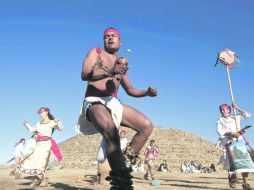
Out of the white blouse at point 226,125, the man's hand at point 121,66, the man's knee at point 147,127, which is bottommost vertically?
the man's knee at point 147,127

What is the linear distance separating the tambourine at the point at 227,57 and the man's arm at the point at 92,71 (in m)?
5.89

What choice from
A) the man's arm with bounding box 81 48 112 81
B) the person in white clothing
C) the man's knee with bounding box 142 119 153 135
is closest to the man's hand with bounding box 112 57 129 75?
the man's arm with bounding box 81 48 112 81

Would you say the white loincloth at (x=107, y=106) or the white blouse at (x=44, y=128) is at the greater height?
the white blouse at (x=44, y=128)

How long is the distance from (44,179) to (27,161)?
795 millimetres

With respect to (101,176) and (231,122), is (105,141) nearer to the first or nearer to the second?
(101,176)

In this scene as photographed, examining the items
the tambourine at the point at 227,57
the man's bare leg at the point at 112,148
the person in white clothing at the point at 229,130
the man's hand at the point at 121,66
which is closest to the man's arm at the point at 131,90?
the man's hand at the point at 121,66

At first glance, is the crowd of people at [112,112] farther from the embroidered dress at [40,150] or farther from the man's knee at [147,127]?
the embroidered dress at [40,150]

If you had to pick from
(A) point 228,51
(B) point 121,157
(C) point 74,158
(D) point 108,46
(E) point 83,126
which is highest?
(C) point 74,158

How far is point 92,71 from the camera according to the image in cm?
510

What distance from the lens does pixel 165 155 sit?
6494 cm

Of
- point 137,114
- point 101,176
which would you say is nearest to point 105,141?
point 137,114

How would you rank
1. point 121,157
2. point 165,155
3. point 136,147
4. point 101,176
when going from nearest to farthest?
point 121,157, point 136,147, point 101,176, point 165,155

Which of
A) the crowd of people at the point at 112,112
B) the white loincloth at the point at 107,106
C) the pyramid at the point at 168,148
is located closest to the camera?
the crowd of people at the point at 112,112

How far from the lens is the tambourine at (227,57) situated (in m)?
10.3
